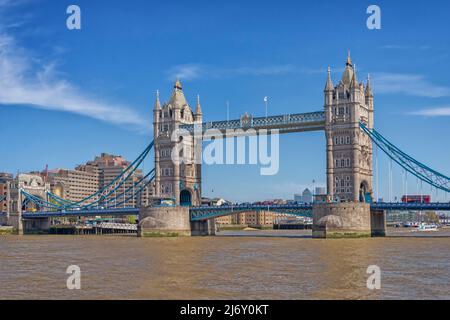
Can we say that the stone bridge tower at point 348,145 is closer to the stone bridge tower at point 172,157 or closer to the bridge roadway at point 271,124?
the bridge roadway at point 271,124

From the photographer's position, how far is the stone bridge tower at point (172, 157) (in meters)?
115

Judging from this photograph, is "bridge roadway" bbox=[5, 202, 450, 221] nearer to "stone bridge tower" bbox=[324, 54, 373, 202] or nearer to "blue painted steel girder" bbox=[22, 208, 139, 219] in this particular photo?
"blue painted steel girder" bbox=[22, 208, 139, 219]

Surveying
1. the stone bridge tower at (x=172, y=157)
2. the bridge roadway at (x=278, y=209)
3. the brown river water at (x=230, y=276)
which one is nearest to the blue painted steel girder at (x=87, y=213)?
the bridge roadway at (x=278, y=209)

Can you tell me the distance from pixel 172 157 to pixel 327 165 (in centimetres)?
3048

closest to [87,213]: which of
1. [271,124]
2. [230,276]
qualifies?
[271,124]

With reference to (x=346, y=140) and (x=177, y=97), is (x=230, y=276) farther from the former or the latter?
(x=177, y=97)

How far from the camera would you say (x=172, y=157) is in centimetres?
11456

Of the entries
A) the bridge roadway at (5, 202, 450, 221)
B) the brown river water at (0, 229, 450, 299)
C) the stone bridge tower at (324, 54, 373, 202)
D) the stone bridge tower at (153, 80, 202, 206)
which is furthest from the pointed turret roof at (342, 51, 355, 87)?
the brown river water at (0, 229, 450, 299)

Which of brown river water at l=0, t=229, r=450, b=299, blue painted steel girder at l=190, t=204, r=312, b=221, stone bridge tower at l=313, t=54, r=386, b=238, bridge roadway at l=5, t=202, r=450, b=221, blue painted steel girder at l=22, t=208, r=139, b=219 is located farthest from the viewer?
blue painted steel girder at l=22, t=208, r=139, b=219

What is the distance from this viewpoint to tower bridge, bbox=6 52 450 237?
285ft
